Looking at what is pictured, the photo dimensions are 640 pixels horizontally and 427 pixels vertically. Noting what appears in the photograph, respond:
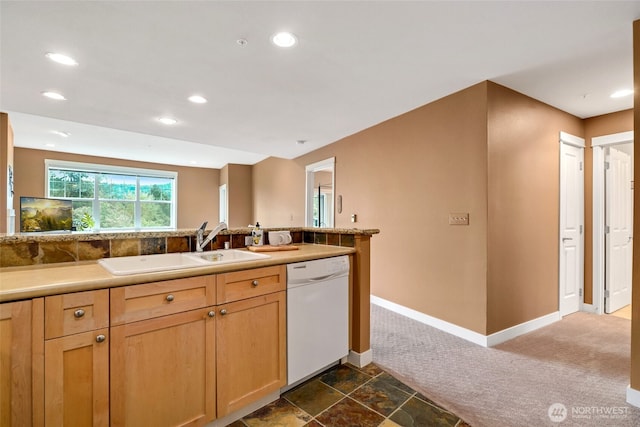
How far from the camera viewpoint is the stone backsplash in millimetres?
1478

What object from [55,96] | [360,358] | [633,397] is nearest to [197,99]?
[55,96]

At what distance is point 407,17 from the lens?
1.74m

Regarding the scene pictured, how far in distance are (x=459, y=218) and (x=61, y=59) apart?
3551 mm

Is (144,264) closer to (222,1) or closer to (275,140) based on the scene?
(222,1)

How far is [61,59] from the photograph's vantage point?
2172mm

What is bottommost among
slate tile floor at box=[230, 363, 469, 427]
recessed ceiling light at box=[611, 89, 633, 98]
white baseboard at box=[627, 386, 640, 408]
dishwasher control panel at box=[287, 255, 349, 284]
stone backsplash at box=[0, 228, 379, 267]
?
slate tile floor at box=[230, 363, 469, 427]

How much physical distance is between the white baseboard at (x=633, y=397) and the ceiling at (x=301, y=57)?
229 centimetres

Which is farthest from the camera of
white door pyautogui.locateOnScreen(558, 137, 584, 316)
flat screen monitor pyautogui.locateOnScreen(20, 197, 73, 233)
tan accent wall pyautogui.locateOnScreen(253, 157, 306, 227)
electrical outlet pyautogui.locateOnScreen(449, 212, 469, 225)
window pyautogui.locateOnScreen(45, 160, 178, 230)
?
window pyautogui.locateOnScreen(45, 160, 178, 230)

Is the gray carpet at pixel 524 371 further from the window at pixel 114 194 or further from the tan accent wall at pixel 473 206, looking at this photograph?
the window at pixel 114 194

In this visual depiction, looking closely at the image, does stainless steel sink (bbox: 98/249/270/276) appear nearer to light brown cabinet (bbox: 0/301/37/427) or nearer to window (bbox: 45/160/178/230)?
light brown cabinet (bbox: 0/301/37/427)

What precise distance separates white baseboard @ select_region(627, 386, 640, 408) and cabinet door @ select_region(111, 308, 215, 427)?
8.19ft

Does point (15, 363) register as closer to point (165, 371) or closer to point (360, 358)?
point (165, 371)

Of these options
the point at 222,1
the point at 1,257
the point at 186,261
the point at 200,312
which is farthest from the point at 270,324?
the point at 222,1

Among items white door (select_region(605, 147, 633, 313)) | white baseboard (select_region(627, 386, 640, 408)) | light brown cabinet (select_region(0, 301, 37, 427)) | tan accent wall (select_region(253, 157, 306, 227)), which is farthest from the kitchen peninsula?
tan accent wall (select_region(253, 157, 306, 227))
